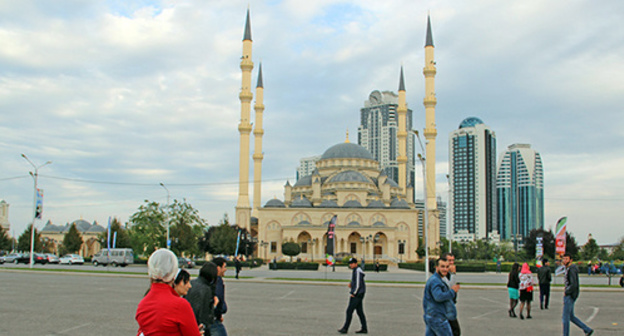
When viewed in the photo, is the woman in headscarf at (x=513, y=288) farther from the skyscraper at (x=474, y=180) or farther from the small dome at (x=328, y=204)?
the skyscraper at (x=474, y=180)

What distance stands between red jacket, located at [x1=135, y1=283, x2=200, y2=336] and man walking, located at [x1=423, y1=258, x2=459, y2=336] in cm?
405

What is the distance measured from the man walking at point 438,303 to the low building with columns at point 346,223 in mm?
57456

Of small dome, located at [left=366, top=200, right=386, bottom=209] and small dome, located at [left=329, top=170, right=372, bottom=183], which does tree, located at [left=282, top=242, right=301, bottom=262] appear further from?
small dome, located at [left=329, top=170, right=372, bottom=183]

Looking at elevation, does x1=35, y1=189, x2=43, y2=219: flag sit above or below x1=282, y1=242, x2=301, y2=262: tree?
above

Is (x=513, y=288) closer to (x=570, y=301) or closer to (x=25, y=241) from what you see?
(x=570, y=301)

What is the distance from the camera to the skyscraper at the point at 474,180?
475 feet

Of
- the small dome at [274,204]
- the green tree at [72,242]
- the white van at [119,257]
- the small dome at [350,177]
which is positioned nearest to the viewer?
the white van at [119,257]

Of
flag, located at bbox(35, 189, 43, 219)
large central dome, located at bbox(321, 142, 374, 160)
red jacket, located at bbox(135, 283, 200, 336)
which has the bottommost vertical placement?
→ red jacket, located at bbox(135, 283, 200, 336)

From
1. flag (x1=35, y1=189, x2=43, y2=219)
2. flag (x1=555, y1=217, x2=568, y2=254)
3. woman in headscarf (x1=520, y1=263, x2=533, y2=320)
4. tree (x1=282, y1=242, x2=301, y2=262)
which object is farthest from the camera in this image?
tree (x1=282, y1=242, x2=301, y2=262)

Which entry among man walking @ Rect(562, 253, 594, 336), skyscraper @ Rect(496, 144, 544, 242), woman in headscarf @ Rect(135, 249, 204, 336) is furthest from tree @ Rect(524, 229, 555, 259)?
skyscraper @ Rect(496, 144, 544, 242)

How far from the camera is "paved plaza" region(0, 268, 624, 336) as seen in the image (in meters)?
11.9

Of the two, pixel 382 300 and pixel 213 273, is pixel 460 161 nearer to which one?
pixel 382 300

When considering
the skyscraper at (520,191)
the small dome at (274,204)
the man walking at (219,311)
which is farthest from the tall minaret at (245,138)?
the skyscraper at (520,191)

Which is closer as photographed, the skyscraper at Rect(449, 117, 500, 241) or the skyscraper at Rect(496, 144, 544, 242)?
the skyscraper at Rect(496, 144, 544, 242)
